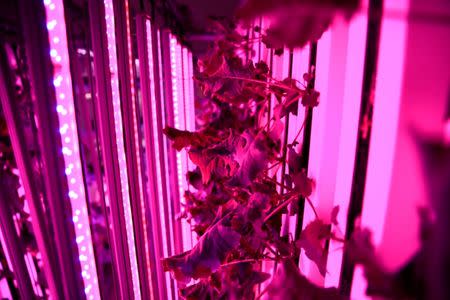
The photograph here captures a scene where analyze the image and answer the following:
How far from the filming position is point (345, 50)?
2.27ft

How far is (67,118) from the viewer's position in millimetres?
800

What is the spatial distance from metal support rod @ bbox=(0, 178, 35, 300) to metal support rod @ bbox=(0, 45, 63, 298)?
0.25ft

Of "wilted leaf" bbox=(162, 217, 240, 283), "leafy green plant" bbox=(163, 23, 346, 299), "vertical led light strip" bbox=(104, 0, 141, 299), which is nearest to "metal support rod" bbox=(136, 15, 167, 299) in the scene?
"vertical led light strip" bbox=(104, 0, 141, 299)

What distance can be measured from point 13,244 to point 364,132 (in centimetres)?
94

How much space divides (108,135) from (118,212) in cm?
31

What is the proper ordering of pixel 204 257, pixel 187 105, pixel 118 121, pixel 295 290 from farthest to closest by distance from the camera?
pixel 187 105 < pixel 118 121 < pixel 204 257 < pixel 295 290

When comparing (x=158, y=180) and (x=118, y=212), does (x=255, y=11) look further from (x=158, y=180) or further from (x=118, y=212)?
(x=158, y=180)

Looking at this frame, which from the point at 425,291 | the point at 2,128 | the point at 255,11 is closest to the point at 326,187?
the point at 425,291

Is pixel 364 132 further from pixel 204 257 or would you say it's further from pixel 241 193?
pixel 241 193

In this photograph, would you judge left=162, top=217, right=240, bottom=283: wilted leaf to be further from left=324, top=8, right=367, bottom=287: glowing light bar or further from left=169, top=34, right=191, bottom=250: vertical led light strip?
left=169, top=34, right=191, bottom=250: vertical led light strip

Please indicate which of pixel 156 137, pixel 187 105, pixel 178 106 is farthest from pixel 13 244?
pixel 187 105

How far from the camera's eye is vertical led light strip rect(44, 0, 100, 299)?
0.76 m

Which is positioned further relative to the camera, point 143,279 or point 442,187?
point 143,279

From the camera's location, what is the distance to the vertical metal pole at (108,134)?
101 cm
